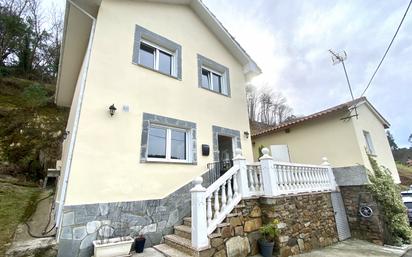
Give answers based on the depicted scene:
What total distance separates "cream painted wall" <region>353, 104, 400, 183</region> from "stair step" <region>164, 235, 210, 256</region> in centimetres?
801

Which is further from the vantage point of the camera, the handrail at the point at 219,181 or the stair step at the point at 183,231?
the stair step at the point at 183,231

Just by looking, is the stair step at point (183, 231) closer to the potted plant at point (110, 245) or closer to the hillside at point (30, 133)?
the potted plant at point (110, 245)

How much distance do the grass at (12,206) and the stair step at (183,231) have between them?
3230 millimetres

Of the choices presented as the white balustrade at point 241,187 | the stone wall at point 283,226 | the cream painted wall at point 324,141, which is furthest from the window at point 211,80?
the stone wall at point 283,226

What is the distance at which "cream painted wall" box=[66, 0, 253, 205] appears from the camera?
181 inches

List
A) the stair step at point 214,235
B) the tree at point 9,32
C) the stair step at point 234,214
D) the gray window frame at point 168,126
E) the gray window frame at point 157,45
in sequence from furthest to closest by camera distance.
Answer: the tree at point 9,32 < the gray window frame at point 157,45 < the gray window frame at point 168,126 < the stair step at point 234,214 < the stair step at point 214,235

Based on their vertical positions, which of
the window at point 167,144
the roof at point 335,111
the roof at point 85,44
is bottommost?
the window at point 167,144

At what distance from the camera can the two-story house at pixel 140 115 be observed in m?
4.46

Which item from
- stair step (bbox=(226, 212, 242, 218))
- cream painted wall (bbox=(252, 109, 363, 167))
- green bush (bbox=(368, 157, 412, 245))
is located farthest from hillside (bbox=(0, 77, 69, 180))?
green bush (bbox=(368, 157, 412, 245))

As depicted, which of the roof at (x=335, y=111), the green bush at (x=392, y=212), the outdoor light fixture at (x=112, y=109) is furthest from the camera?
the roof at (x=335, y=111)

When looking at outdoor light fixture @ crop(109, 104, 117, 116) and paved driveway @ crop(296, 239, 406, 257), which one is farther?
paved driveway @ crop(296, 239, 406, 257)

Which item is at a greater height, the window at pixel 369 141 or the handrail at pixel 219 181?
the window at pixel 369 141

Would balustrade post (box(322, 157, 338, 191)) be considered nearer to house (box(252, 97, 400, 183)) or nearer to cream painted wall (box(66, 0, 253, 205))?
house (box(252, 97, 400, 183))

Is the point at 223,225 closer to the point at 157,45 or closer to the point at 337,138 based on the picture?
the point at 157,45
